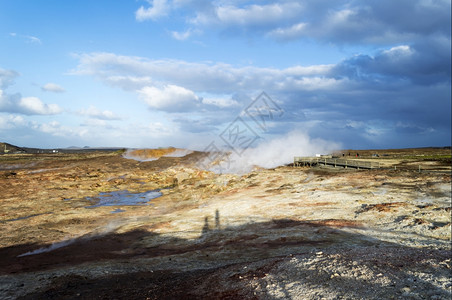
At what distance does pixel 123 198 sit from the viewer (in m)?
39.6

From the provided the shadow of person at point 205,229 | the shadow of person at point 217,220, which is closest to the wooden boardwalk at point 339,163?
the shadow of person at point 217,220

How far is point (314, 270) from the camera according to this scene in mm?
11102

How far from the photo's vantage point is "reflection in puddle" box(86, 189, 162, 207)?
36031 millimetres

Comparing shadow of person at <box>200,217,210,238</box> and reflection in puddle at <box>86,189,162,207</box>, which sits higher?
shadow of person at <box>200,217,210,238</box>

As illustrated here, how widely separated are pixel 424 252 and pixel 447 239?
580cm

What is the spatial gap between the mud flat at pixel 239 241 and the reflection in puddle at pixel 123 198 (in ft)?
0.77

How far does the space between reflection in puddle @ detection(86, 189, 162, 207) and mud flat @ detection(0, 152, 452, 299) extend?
235 millimetres

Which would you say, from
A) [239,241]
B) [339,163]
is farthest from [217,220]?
[339,163]

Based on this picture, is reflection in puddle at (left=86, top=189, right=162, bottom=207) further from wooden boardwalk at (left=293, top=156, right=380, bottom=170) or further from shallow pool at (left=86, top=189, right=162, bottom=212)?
wooden boardwalk at (left=293, top=156, right=380, bottom=170)

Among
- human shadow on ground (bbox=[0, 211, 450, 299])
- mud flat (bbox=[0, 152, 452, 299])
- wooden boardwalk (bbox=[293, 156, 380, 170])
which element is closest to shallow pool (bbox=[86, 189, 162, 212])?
mud flat (bbox=[0, 152, 452, 299])

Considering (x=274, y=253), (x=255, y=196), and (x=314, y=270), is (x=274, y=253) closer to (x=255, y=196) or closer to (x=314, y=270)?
(x=314, y=270)

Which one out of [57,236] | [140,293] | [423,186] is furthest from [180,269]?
[423,186]

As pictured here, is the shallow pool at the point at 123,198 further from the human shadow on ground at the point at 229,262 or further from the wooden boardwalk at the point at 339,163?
the wooden boardwalk at the point at 339,163

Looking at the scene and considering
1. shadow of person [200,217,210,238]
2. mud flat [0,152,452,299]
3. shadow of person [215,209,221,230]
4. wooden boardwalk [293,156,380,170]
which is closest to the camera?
mud flat [0,152,452,299]
